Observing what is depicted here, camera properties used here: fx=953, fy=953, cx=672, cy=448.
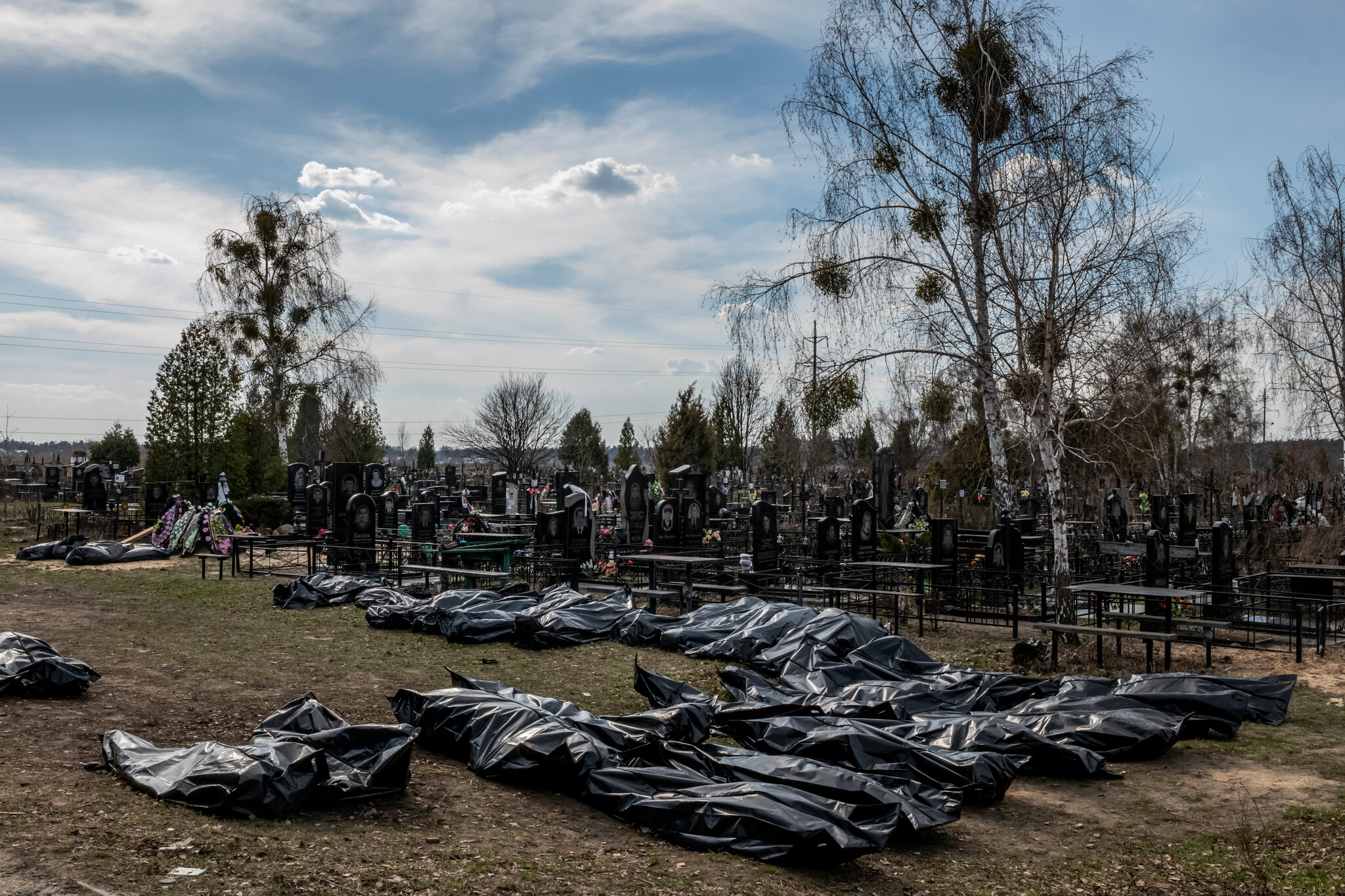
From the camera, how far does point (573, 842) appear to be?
18.4 ft

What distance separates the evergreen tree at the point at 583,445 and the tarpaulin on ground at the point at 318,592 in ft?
141

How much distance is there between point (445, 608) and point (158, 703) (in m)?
5.47

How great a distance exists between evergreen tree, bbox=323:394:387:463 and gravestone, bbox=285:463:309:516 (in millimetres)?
1850

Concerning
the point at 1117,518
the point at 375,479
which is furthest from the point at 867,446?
the point at 375,479

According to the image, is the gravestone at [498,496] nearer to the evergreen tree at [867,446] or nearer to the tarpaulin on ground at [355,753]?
the evergreen tree at [867,446]

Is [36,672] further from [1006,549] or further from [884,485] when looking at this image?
[884,485]

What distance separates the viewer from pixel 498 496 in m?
37.1

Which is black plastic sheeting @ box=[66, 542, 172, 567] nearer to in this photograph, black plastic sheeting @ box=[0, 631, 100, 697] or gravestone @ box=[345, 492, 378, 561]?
gravestone @ box=[345, 492, 378, 561]

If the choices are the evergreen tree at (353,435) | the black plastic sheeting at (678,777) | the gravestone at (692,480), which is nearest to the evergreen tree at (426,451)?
the evergreen tree at (353,435)

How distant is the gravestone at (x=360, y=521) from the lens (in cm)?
2102

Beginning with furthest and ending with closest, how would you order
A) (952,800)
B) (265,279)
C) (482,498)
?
(482,498)
(265,279)
(952,800)

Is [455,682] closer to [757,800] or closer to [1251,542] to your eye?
[757,800]

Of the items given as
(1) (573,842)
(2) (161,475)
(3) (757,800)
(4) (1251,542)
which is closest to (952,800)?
(3) (757,800)

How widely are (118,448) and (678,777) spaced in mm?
Answer: 59772
